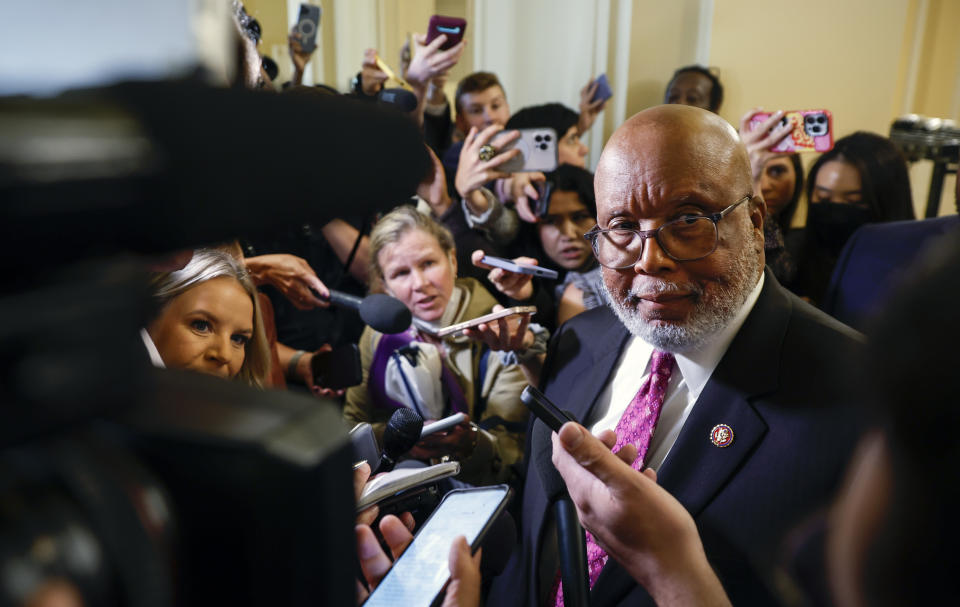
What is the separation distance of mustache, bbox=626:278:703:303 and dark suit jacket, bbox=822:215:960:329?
3.52ft

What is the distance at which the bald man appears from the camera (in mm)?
1016

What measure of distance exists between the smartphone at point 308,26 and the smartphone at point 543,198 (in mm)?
1025

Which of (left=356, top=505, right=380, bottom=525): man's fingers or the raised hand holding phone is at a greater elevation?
(left=356, top=505, right=380, bottom=525): man's fingers

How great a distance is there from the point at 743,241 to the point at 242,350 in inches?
40.5

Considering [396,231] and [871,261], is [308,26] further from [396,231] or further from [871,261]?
[871,261]

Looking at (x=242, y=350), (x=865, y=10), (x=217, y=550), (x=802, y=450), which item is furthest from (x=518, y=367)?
(x=865, y=10)

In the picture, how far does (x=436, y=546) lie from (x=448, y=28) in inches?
86.2

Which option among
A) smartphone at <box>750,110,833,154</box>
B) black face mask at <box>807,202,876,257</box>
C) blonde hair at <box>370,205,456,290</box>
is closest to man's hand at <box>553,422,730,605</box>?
blonde hair at <box>370,205,456,290</box>

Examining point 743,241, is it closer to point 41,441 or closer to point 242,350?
point 242,350

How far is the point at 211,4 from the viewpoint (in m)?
0.32

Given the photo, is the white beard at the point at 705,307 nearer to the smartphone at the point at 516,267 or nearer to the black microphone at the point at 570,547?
the black microphone at the point at 570,547

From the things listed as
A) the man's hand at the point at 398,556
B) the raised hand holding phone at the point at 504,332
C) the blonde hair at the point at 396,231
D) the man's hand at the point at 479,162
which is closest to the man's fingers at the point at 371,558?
the man's hand at the point at 398,556

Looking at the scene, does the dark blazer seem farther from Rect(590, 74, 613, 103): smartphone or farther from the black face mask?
Rect(590, 74, 613, 103): smartphone

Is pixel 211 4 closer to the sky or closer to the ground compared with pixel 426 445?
closer to the sky
